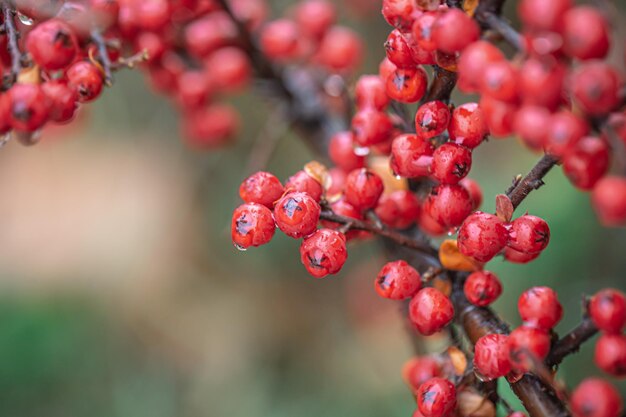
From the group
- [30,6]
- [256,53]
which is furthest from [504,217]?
[256,53]

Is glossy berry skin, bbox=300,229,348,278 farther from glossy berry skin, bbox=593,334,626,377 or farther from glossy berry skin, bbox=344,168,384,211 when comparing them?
glossy berry skin, bbox=593,334,626,377

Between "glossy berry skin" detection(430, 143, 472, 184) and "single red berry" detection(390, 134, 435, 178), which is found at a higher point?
"glossy berry skin" detection(430, 143, 472, 184)

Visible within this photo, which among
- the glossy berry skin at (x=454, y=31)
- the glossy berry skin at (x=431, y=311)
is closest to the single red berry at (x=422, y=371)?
the glossy berry skin at (x=431, y=311)

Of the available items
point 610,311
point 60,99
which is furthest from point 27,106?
point 610,311

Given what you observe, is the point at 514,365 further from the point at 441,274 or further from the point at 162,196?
the point at 162,196

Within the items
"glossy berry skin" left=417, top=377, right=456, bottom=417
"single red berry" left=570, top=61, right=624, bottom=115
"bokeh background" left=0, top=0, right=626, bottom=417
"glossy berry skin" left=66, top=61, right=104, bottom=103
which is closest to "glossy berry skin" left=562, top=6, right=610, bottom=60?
"single red berry" left=570, top=61, right=624, bottom=115
